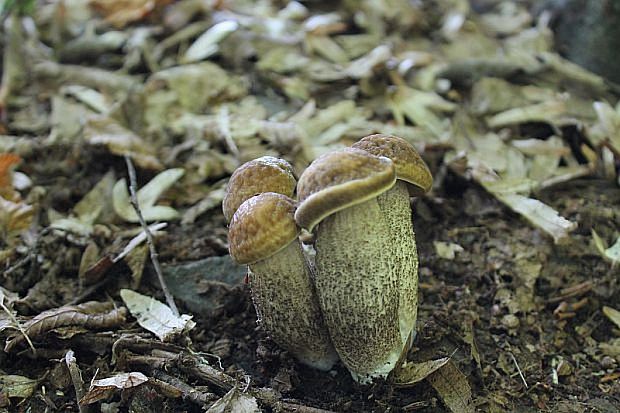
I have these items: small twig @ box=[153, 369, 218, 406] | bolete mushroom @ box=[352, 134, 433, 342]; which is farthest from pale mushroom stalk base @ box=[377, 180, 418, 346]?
small twig @ box=[153, 369, 218, 406]

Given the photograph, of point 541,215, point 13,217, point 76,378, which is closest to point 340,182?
point 76,378

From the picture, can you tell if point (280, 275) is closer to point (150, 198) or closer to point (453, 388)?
point (453, 388)

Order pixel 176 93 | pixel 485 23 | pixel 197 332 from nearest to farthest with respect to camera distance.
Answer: pixel 197 332, pixel 176 93, pixel 485 23

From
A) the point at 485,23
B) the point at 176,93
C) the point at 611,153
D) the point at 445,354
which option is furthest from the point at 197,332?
the point at 485,23

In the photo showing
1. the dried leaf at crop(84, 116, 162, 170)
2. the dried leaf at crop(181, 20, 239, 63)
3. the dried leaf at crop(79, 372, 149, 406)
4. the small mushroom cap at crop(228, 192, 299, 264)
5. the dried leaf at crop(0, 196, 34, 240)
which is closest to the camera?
the small mushroom cap at crop(228, 192, 299, 264)

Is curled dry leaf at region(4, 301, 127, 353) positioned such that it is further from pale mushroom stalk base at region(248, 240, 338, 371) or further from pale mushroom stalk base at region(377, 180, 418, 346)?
pale mushroom stalk base at region(377, 180, 418, 346)

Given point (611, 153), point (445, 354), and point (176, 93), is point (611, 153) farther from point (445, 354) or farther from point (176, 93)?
point (176, 93)
